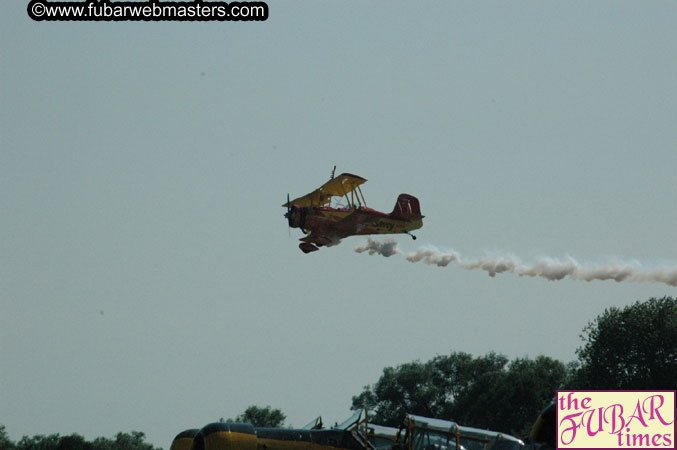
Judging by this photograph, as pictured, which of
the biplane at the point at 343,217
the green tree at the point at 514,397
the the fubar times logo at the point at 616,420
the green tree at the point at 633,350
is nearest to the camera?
the the fubar times logo at the point at 616,420

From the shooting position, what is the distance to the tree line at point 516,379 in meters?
71.4

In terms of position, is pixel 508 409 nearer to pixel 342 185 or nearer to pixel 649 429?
pixel 342 185

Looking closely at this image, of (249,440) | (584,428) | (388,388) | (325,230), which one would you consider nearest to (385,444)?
(249,440)

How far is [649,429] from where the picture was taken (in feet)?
67.6

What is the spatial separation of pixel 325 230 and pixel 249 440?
35.9 metres

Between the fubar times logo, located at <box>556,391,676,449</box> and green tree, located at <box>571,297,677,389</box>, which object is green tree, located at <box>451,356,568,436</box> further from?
the fubar times logo, located at <box>556,391,676,449</box>

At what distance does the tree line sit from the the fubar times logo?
3378 centimetres

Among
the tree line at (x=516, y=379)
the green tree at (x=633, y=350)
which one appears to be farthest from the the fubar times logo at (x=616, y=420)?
Result: the green tree at (x=633, y=350)

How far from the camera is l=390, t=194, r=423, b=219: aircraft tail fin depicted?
59188 millimetres

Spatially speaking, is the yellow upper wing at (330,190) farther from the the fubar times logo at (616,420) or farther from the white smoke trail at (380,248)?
the the fubar times logo at (616,420)

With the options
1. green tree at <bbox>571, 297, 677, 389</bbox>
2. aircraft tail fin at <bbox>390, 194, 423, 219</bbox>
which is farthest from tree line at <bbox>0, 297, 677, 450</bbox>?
aircraft tail fin at <bbox>390, 194, 423, 219</bbox>

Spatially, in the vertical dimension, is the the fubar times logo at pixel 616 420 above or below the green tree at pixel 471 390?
below

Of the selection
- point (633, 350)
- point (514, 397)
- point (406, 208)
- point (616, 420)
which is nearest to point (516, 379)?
point (514, 397)

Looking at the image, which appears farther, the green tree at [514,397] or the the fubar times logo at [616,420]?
the green tree at [514,397]
